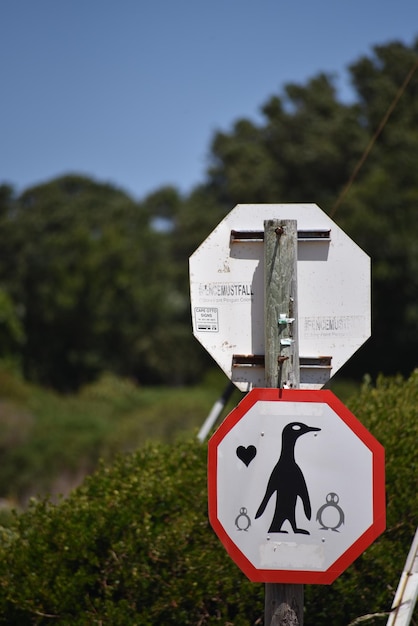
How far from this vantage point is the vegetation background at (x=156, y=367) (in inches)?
200

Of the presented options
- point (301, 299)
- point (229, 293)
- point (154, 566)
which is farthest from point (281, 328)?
point (154, 566)

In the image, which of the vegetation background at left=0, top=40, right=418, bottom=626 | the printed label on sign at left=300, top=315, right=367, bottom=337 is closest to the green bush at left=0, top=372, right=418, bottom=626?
the vegetation background at left=0, top=40, right=418, bottom=626

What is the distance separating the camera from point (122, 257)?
162 ft

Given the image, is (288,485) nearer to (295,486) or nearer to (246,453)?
(295,486)

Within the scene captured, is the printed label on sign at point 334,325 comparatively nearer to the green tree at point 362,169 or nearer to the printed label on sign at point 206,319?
the printed label on sign at point 206,319

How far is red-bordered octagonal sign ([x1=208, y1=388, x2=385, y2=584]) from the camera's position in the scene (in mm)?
3631

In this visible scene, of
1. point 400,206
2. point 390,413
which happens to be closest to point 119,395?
point 400,206

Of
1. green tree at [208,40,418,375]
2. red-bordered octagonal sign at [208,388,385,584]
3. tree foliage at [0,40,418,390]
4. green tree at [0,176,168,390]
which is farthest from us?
green tree at [0,176,168,390]

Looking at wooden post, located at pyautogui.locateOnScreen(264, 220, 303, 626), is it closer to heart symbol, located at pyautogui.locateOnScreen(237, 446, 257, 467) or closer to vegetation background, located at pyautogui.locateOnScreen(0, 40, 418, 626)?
heart symbol, located at pyautogui.locateOnScreen(237, 446, 257, 467)

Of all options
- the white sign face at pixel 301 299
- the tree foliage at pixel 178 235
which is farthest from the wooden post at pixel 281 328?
the tree foliage at pixel 178 235

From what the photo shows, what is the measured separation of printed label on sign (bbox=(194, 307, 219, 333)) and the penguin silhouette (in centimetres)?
53

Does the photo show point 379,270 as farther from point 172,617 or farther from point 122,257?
point 172,617

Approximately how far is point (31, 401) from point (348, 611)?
2840 cm

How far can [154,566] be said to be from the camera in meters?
5.14
